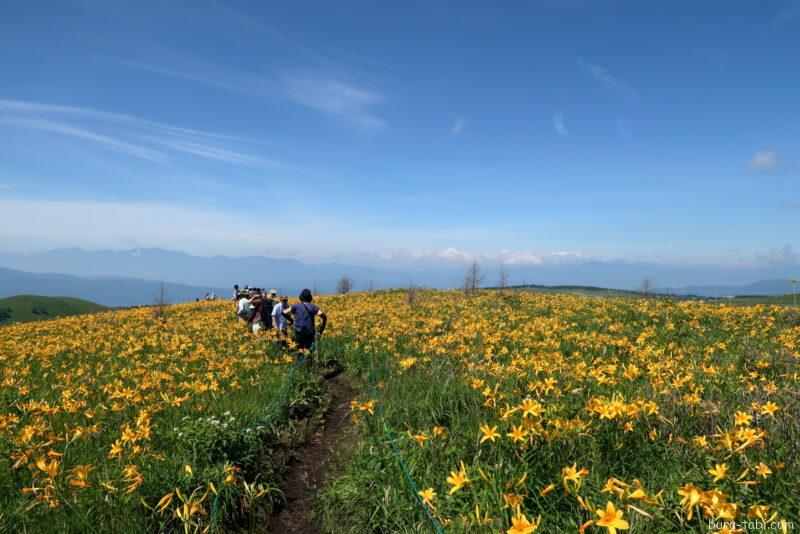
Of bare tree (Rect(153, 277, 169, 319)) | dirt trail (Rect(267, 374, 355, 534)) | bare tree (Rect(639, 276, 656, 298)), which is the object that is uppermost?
bare tree (Rect(639, 276, 656, 298))

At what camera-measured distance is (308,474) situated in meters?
5.74

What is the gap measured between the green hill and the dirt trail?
125 meters

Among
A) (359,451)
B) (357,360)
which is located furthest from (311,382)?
(359,451)

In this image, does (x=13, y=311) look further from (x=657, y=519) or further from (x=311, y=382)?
(x=657, y=519)

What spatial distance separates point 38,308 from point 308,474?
145165 mm

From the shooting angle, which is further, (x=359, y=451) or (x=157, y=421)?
(x=157, y=421)

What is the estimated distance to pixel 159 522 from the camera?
12.2 feet

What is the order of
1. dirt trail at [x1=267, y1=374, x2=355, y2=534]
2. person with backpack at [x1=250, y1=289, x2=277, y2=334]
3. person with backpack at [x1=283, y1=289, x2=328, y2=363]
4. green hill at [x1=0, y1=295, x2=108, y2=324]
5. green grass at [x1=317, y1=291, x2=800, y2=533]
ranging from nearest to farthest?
green grass at [x1=317, y1=291, x2=800, y2=533], dirt trail at [x1=267, y1=374, x2=355, y2=534], person with backpack at [x1=283, y1=289, x2=328, y2=363], person with backpack at [x1=250, y1=289, x2=277, y2=334], green hill at [x1=0, y1=295, x2=108, y2=324]

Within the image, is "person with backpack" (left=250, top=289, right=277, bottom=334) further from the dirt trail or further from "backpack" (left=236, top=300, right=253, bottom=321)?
the dirt trail

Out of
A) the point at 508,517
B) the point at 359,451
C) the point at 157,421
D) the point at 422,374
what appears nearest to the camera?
the point at 508,517

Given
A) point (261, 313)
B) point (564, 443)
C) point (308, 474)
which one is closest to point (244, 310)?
point (261, 313)

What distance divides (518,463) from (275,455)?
373cm

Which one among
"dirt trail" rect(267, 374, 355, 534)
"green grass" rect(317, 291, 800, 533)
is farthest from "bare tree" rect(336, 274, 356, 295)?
"dirt trail" rect(267, 374, 355, 534)

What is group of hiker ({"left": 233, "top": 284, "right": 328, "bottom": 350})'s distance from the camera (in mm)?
10820
